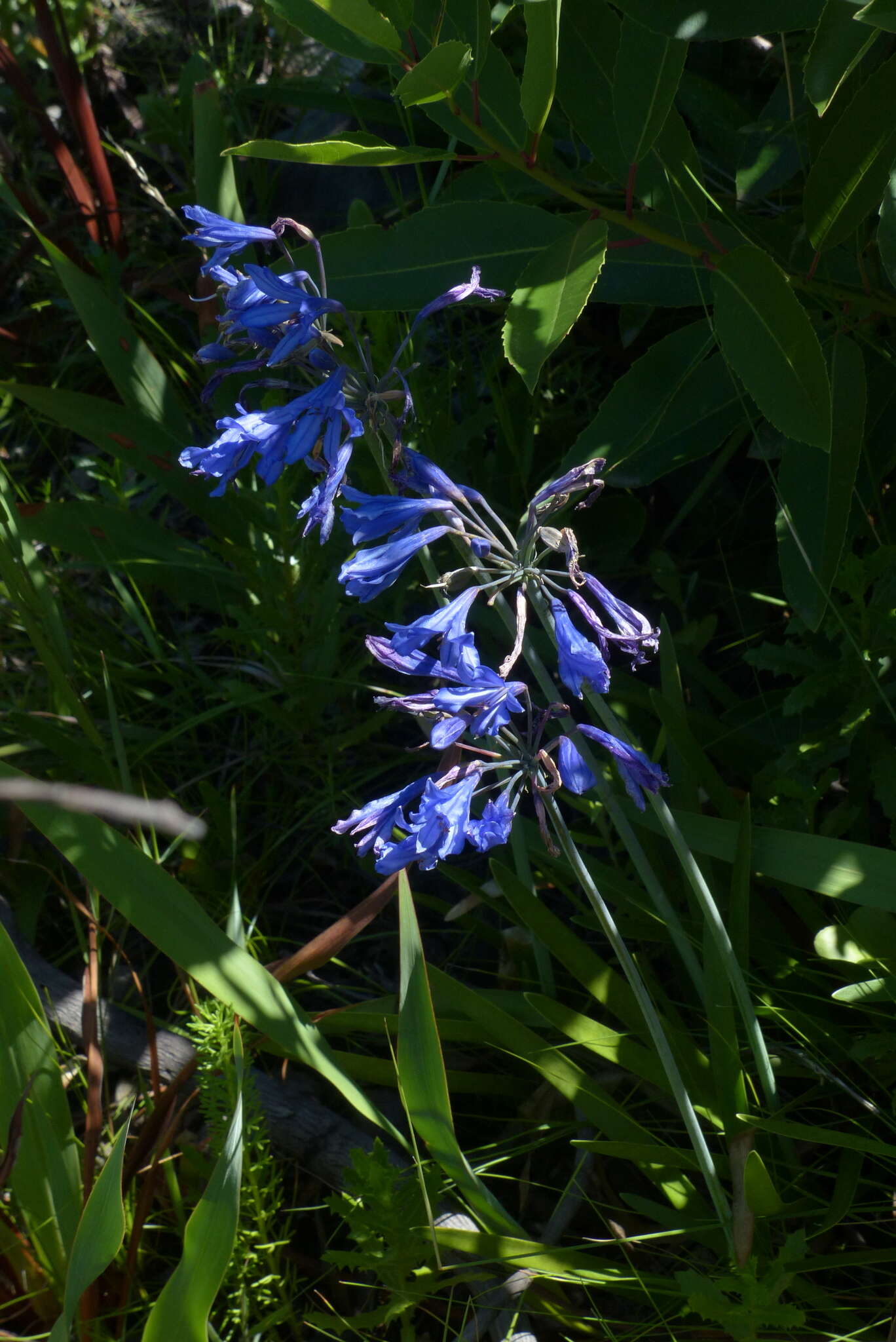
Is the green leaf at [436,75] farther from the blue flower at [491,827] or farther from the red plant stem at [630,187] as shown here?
the blue flower at [491,827]

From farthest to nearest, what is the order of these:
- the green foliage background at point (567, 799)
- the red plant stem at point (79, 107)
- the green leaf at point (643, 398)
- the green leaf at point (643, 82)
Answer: the red plant stem at point (79, 107)
the green leaf at point (643, 398)
the green leaf at point (643, 82)
the green foliage background at point (567, 799)

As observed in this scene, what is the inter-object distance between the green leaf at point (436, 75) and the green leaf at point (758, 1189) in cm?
134

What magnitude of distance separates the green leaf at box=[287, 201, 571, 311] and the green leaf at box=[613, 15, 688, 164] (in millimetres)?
182

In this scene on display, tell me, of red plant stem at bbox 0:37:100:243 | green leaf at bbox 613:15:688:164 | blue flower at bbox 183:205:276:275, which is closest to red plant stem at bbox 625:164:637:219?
green leaf at bbox 613:15:688:164

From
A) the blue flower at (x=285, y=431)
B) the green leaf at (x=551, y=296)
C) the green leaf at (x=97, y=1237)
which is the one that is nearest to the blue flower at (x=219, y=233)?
the blue flower at (x=285, y=431)

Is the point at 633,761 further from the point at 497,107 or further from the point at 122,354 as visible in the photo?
the point at 122,354

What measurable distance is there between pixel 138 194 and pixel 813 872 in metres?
3.01

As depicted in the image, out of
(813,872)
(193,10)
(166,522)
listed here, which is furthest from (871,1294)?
(193,10)

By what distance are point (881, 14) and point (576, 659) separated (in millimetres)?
790

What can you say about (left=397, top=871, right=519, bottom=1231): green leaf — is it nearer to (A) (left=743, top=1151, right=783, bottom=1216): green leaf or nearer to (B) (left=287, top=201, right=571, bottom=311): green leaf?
(A) (left=743, top=1151, right=783, bottom=1216): green leaf

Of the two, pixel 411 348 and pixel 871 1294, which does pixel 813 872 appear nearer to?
pixel 871 1294

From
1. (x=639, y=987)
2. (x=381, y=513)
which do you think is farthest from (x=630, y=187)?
(x=639, y=987)

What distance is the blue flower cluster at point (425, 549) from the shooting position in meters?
1.08

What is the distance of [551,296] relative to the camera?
4.51ft
